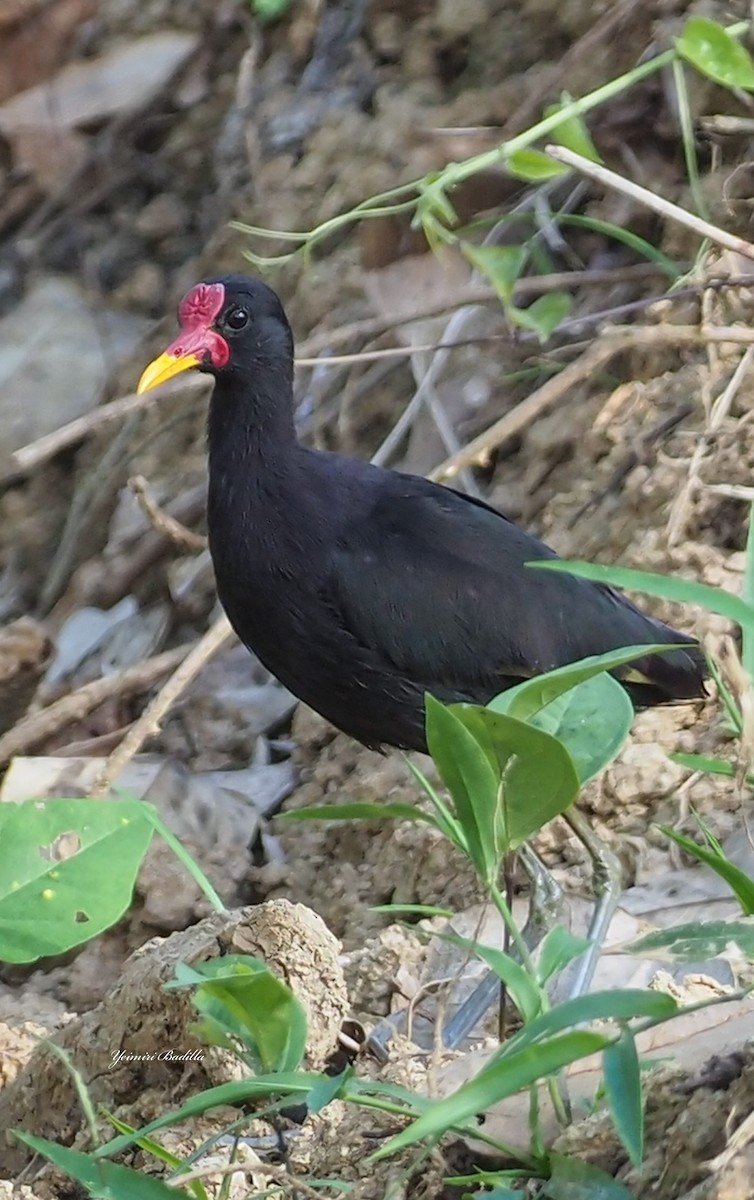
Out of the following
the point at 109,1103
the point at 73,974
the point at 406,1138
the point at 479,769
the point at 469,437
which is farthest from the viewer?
the point at 469,437

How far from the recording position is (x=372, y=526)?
2773 mm

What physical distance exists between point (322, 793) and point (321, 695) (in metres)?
0.80

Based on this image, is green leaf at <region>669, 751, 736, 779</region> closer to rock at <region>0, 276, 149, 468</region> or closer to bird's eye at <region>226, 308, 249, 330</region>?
bird's eye at <region>226, 308, 249, 330</region>

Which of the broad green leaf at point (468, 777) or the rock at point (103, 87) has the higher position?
the broad green leaf at point (468, 777)

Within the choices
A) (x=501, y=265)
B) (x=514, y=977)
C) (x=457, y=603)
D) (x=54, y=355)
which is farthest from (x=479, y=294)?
(x=514, y=977)

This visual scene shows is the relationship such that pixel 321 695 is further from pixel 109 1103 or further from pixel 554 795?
pixel 554 795

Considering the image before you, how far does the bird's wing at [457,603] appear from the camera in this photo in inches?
105

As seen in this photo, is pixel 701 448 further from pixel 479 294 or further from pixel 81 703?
pixel 81 703

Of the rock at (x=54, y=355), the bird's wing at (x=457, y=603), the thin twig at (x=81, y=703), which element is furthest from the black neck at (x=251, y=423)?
the rock at (x=54, y=355)

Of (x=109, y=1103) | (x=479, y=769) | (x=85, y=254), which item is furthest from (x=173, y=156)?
(x=479, y=769)

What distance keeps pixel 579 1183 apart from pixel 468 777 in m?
0.37

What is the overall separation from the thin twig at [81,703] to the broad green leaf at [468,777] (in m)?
2.15

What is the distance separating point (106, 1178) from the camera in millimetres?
1444

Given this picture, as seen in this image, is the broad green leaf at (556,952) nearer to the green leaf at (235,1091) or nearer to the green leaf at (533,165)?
the green leaf at (235,1091)
